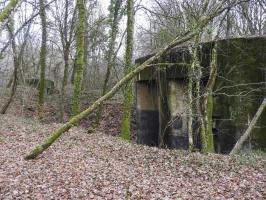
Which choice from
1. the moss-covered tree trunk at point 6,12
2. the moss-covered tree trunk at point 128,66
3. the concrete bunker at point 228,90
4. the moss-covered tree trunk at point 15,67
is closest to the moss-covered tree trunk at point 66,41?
the moss-covered tree trunk at point 15,67

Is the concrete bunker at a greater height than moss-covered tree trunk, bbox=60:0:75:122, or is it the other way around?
moss-covered tree trunk, bbox=60:0:75:122

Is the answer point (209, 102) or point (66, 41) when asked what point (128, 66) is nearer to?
point (209, 102)

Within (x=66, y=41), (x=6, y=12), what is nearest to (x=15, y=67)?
(x=66, y=41)

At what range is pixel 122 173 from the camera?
25.2 feet

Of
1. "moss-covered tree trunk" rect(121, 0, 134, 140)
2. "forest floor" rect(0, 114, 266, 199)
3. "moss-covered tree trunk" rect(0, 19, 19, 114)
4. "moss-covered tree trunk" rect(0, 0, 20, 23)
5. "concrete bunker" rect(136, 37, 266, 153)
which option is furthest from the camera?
"moss-covered tree trunk" rect(0, 19, 19, 114)

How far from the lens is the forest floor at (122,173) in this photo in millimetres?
6398

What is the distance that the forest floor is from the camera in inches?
252

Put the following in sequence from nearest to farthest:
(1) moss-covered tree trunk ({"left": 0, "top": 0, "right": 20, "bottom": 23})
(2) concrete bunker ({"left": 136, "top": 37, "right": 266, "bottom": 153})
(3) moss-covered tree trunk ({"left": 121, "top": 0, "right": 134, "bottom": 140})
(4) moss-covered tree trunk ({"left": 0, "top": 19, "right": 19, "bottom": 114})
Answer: (1) moss-covered tree trunk ({"left": 0, "top": 0, "right": 20, "bottom": 23}), (2) concrete bunker ({"left": 136, "top": 37, "right": 266, "bottom": 153}), (3) moss-covered tree trunk ({"left": 121, "top": 0, "right": 134, "bottom": 140}), (4) moss-covered tree trunk ({"left": 0, "top": 19, "right": 19, "bottom": 114})

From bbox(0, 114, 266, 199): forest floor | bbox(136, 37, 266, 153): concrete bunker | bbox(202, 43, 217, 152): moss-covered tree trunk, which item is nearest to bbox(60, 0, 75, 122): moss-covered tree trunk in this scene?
bbox(136, 37, 266, 153): concrete bunker

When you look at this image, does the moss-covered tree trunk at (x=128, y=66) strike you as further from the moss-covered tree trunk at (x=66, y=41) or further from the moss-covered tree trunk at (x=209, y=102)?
the moss-covered tree trunk at (x=66, y=41)

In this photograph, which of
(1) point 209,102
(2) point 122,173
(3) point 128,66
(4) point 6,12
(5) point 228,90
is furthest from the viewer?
(3) point 128,66

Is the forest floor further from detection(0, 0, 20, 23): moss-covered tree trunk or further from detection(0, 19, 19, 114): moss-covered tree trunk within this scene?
detection(0, 19, 19, 114): moss-covered tree trunk

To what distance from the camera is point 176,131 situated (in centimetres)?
1275

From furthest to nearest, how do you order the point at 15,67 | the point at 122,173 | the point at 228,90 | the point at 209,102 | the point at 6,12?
the point at 15,67 < the point at 228,90 < the point at 209,102 < the point at 122,173 < the point at 6,12
